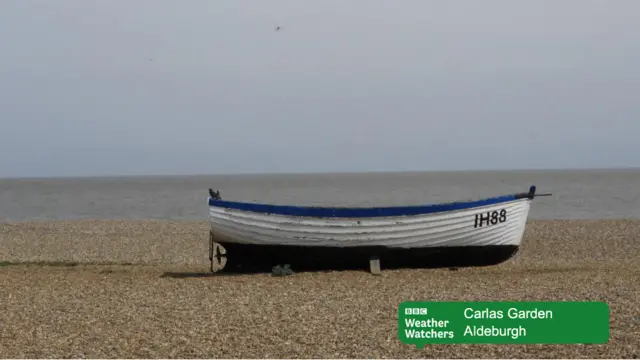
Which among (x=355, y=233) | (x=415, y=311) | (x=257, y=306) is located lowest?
(x=257, y=306)

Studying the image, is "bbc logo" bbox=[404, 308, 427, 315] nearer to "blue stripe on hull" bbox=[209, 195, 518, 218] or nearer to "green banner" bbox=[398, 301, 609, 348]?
"green banner" bbox=[398, 301, 609, 348]

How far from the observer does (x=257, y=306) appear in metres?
12.1

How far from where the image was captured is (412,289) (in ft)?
44.1

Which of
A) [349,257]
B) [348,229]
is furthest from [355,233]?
[349,257]

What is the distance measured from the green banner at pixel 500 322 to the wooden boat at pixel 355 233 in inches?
200

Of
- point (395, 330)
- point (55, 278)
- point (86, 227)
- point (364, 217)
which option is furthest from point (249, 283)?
point (86, 227)

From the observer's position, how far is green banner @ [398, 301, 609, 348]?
927 centimetres

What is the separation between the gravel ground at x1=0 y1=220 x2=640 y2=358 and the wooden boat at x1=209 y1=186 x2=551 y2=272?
0.52 m

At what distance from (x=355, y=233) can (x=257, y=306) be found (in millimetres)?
4715

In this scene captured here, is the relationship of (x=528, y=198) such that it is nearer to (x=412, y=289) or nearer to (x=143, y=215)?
(x=412, y=289)

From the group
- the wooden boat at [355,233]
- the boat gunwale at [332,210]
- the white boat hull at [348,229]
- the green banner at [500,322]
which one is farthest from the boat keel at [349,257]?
the green banner at [500,322]

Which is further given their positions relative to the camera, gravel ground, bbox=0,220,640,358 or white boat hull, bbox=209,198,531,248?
white boat hull, bbox=209,198,531,248

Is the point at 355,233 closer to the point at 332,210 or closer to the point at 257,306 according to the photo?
the point at 332,210

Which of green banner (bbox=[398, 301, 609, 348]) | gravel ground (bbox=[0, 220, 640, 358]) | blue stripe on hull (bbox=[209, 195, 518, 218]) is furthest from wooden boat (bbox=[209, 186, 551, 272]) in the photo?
green banner (bbox=[398, 301, 609, 348])
